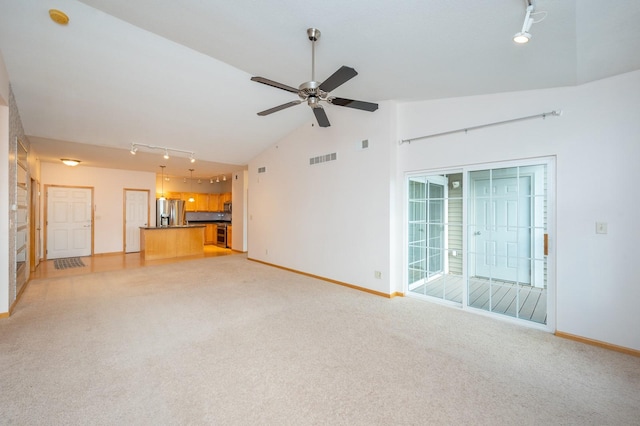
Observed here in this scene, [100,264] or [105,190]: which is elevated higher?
[105,190]

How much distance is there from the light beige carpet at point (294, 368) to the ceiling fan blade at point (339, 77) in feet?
8.51

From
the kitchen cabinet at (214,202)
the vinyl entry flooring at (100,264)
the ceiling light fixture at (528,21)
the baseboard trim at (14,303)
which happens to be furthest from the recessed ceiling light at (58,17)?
the kitchen cabinet at (214,202)

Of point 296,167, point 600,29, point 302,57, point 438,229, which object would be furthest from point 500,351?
point 296,167

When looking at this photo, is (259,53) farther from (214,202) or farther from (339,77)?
(214,202)

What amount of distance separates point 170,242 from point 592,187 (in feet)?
30.1

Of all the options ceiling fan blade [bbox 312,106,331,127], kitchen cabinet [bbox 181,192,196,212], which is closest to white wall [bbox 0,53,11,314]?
ceiling fan blade [bbox 312,106,331,127]

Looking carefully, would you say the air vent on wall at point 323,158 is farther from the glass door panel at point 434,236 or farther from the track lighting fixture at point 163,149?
the track lighting fixture at point 163,149

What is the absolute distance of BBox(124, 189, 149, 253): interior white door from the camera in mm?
8812

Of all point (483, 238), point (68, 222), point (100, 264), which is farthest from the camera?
point (68, 222)

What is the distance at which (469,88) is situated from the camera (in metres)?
3.51

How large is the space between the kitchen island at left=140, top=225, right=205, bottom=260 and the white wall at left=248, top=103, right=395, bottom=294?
2.90 metres

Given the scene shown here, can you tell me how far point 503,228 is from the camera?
365 cm

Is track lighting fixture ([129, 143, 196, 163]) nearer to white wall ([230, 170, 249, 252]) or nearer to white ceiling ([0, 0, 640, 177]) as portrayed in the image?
white ceiling ([0, 0, 640, 177])

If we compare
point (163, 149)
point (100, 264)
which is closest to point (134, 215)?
point (100, 264)
